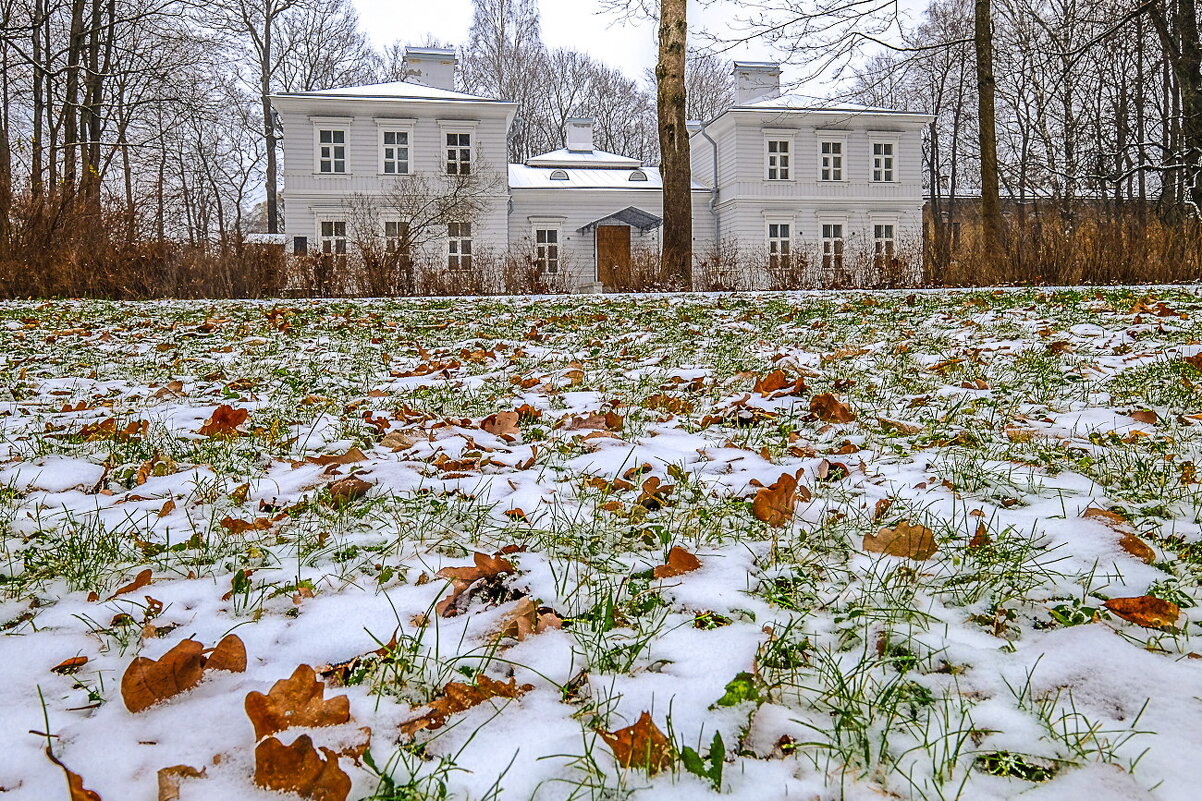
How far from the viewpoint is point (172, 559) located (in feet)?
5.85

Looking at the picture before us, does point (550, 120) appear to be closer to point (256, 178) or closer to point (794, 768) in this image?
point (256, 178)

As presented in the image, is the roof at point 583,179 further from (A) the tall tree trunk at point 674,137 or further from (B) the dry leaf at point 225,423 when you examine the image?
(B) the dry leaf at point 225,423

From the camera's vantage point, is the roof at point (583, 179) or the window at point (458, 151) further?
the roof at point (583, 179)

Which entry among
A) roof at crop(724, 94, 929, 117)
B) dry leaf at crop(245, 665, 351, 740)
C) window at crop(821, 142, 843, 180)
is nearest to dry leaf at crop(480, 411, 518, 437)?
dry leaf at crop(245, 665, 351, 740)

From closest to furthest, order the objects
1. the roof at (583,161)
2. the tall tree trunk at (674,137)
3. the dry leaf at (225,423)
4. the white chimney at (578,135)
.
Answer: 1. the dry leaf at (225,423)
2. the tall tree trunk at (674,137)
3. the roof at (583,161)
4. the white chimney at (578,135)

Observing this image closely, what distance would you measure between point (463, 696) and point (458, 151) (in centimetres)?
2423

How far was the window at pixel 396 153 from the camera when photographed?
911 inches

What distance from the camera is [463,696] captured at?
118 cm

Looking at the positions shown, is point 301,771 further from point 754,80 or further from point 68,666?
point 754,80

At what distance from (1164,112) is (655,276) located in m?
20.4

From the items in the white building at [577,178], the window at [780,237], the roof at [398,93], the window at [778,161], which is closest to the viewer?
the roof at [398,93]

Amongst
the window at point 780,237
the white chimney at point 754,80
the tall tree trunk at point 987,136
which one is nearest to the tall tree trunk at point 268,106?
the white chimney at point 754,80

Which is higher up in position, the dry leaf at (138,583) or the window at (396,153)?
the window at (396,153)

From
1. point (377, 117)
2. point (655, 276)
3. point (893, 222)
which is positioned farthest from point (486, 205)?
point (893, 222)
